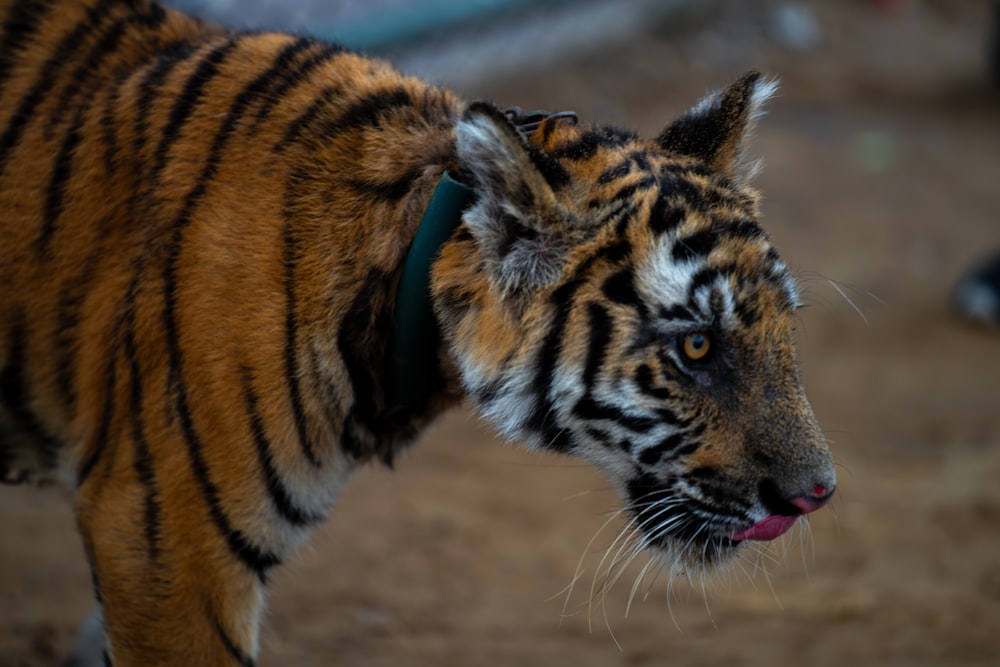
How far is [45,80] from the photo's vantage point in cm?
249

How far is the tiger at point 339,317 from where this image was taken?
7.05 ft

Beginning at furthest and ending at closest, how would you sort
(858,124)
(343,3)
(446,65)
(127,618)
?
(858,124), (446,65), (343,3), (127,618)

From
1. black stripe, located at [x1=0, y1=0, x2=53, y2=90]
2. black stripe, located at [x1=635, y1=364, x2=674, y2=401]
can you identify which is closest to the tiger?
black stripe, located at [x1=635, y1=364, x2=674, y2=401]

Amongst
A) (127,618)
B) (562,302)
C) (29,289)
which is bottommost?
(127,618)

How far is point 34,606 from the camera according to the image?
326 cm

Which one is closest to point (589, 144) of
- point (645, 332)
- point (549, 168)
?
point (549, 168)

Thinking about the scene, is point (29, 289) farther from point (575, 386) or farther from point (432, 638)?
point (432, 638)

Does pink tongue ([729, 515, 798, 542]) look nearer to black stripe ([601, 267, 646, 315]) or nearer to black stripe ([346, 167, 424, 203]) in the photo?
black stripe ([601, 267, 646, 315])

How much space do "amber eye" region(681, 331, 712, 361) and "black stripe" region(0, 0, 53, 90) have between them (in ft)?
5.25

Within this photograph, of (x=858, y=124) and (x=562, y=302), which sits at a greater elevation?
(x=858, y=124)

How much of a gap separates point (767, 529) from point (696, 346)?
40 centimetres

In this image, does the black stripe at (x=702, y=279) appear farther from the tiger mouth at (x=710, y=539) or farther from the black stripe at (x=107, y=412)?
the black stripe at (x=107, y=412)

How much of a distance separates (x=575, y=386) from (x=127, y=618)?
0.97 meters

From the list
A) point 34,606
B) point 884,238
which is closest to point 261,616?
point 34,606
